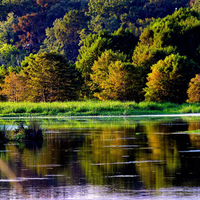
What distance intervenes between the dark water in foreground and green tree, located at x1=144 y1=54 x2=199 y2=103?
4490 cm

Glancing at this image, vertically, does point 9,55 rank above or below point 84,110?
above

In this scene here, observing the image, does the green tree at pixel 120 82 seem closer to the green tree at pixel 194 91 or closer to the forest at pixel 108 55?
the forest at pixel 108 55

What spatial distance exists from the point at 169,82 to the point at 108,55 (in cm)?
1257

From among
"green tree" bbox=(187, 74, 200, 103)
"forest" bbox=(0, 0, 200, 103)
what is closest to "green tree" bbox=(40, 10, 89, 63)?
"forest" bbox=(0, 0, 200, 103)

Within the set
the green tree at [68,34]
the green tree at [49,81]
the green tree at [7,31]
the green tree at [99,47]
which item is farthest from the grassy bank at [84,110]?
the green tree at [7,31]

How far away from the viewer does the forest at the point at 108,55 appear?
228 feet

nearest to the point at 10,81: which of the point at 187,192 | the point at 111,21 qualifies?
the point at 111,21

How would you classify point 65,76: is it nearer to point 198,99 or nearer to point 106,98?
point 106,98

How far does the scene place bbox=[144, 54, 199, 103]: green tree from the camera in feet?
221

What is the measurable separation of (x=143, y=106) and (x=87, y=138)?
3199 centimetres

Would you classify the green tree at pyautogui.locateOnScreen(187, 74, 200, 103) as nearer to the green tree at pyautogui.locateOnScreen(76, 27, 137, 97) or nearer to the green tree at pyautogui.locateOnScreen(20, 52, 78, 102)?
the green tree at pyautogui.locateOnScreen(20, 52, 78, 102)

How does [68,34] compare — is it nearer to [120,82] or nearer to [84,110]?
[120,82]

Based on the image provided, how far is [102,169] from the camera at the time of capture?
45.6 feet

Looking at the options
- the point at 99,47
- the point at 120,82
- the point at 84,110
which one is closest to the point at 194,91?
the point at 120,82
